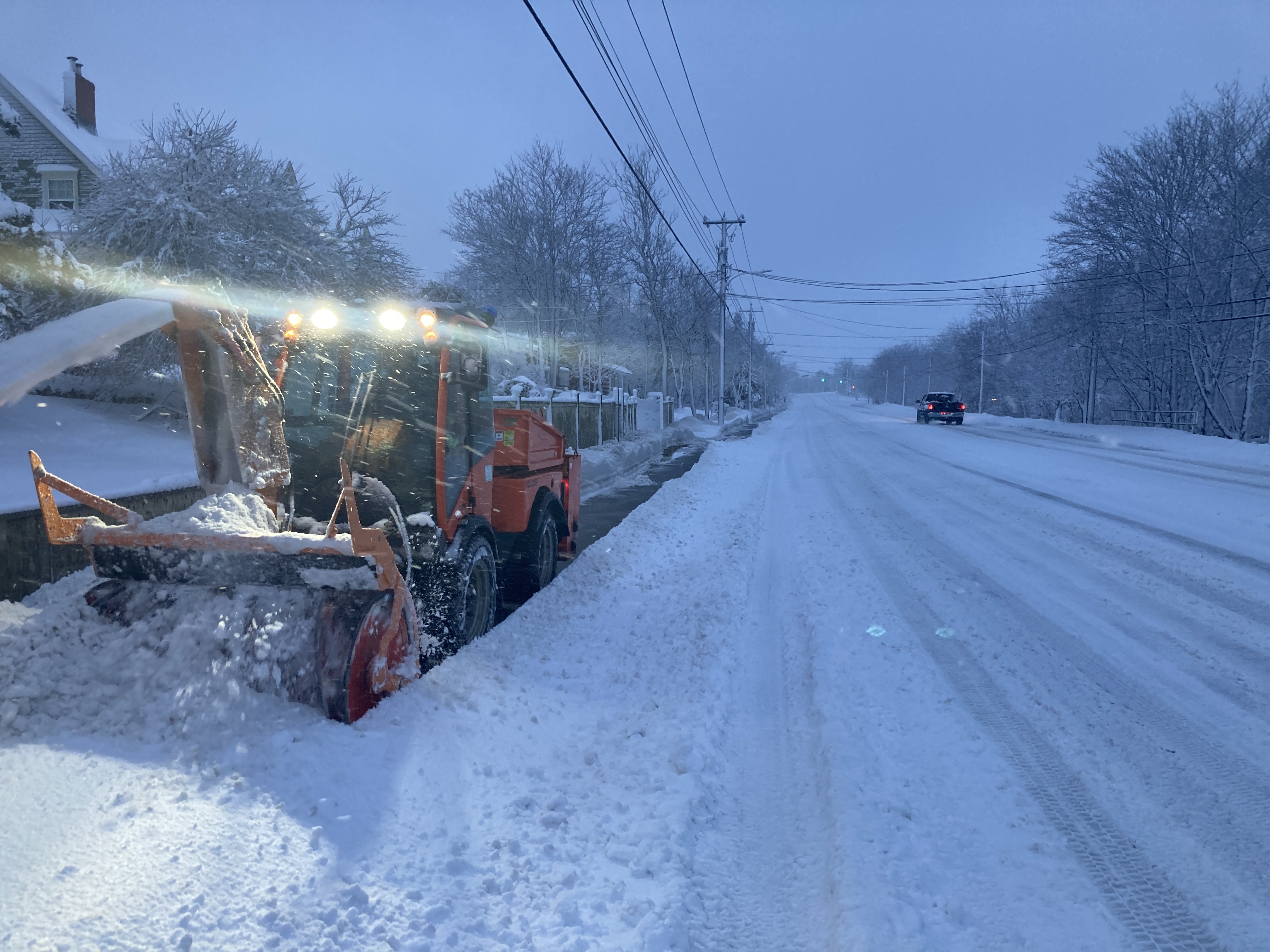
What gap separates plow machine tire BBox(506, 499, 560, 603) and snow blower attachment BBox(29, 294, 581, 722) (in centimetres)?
42

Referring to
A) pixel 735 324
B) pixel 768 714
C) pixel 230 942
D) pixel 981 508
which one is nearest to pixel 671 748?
pixel 768 714

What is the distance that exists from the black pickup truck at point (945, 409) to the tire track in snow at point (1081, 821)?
39604 millimetres

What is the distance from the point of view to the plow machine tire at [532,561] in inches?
258

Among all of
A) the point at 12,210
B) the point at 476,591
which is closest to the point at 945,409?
the point at 476,591

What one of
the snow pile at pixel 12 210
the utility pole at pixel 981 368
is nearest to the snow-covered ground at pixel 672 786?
the snow pile at pixel 12 210

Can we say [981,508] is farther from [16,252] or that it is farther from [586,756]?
[16,252]

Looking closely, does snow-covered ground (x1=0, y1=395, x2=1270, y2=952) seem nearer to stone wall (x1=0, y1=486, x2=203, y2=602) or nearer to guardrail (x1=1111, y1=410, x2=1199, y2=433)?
stone wall (x1=0, y1=486, x2=203, y2=602)

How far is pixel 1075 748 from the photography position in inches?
150

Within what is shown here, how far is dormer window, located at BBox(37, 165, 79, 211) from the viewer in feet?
76.1

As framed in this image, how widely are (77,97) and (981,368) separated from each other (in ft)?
203

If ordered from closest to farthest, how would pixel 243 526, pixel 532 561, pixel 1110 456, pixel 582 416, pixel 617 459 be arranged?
1. pixel 243 526
2. pixel 532 561
3. pixel 617 459
4. pixel 582 416
5. pixel 1110 456

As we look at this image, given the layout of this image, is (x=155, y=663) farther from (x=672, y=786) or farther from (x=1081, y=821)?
(x=1081, y=821)

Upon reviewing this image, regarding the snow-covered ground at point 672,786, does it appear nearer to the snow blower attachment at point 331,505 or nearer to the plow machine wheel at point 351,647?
the plow machine wheel at point 351,647

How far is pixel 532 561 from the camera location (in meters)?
6.63
